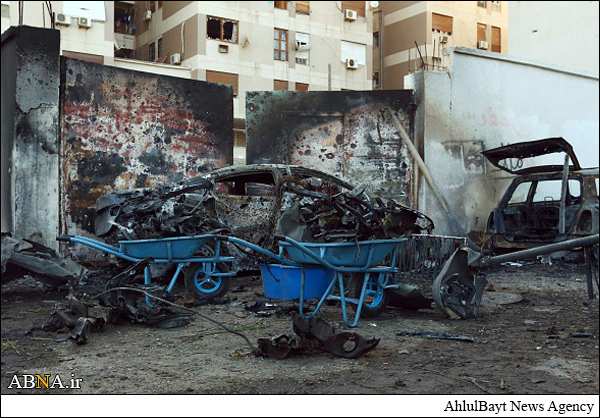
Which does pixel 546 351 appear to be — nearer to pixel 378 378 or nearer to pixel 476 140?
pixel 378 378

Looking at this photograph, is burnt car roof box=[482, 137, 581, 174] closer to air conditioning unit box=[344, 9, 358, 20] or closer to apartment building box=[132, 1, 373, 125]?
apartment building box=[132, 1, 373, 125]

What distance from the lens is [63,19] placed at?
22438 millimetres

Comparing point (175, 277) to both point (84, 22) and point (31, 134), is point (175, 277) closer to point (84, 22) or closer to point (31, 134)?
point (31, 134)

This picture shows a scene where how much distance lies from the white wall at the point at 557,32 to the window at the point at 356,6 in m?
5.24

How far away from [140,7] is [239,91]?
19.5 feet

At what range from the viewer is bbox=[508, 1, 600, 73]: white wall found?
1698cm

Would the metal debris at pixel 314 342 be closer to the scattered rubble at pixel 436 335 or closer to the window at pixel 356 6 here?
the scattered rubble at pixel 436 335

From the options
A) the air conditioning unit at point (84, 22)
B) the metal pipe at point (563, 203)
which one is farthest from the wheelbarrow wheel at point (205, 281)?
the air conditioning unit at point (84, 22)

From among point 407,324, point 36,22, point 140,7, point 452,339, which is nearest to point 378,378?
point 452,339

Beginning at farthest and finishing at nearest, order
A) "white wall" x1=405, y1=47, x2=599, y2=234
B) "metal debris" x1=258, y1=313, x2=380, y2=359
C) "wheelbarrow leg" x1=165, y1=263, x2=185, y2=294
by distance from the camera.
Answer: "white wall" x1=405, y1=47, x2=599, y2=234 → "wheelbarrow leg" x1=165, y1=263, x2=185, y2=294 → "metal debris" x1=258, y1=313, x2=380, y2=359

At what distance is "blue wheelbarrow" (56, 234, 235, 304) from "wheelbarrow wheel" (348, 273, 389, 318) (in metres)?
1.52

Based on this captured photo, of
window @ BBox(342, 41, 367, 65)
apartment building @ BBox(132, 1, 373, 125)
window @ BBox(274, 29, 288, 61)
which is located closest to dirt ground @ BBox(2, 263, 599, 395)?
window @ BBox(342, 41, 367, 65)

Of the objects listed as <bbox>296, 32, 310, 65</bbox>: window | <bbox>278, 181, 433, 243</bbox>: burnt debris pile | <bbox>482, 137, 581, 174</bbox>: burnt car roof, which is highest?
<bbox>296, 32, 310, 65</bbox>: window

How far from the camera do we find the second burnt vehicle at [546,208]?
29.6ft
